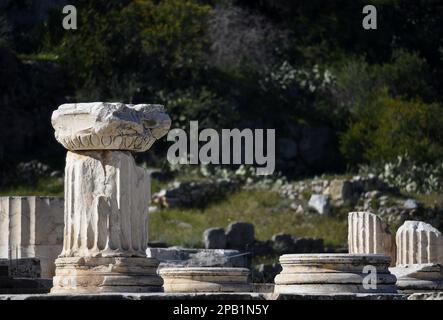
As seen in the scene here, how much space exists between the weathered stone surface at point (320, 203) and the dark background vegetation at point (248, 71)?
443 centimetres

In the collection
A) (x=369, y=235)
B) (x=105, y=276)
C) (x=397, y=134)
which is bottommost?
(x=105, y=276)

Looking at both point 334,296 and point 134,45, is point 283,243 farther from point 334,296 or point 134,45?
point 334,296

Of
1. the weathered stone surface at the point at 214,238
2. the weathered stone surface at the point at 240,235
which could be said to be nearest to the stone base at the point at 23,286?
the weathered stone surface at the point at 214,238

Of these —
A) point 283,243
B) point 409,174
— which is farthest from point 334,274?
point 409,174

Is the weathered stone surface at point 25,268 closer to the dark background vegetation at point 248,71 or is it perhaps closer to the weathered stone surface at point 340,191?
the weathered stone surface at point 340,191

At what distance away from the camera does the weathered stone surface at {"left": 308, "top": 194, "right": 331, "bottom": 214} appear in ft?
190

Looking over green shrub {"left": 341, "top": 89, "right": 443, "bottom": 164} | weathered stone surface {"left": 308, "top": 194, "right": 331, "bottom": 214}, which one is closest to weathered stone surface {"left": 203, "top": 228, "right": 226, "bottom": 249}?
weathered stone surface {"left": 308, "top": 194, "right": 331, "bottom": 214}

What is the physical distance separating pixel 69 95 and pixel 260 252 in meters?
11.5

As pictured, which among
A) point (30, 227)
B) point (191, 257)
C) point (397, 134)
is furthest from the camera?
point (397, 134)

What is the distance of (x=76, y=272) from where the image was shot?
29594mm

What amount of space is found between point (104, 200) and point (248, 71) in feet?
126

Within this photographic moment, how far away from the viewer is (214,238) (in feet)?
175

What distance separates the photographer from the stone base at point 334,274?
3055 cm
